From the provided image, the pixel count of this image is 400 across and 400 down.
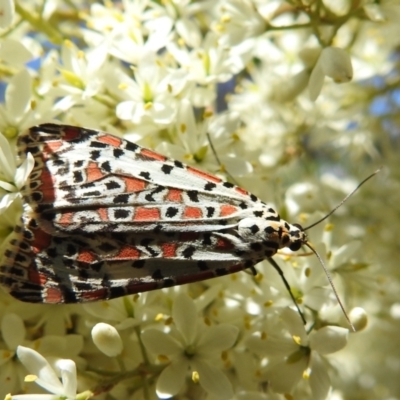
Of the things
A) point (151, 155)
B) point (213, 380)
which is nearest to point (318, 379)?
point (213, 380)

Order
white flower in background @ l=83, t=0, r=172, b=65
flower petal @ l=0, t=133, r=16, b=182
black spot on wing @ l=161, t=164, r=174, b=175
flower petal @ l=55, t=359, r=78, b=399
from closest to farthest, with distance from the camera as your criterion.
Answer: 1. flower petal @ l=55, t=359, r=78, b=399
2. flower petal @ l=0, t=133, r=16, b=182
3. black spot on wing @ l=161, t=164, r=174, b=175
4. white flower in background @ l=83, t=0, r=172, b=65

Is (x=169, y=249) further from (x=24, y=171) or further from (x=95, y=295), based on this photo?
(x=24, y=171)

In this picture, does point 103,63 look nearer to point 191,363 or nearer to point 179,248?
point 179,248

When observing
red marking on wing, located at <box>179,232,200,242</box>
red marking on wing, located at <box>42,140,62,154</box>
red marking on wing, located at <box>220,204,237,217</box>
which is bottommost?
red marking on wing, located at <box>179,232,200,242</box>

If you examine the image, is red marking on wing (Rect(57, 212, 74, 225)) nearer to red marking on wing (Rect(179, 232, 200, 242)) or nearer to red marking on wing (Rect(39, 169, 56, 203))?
red marking on wing (Rect(39, 169, 56, 203))

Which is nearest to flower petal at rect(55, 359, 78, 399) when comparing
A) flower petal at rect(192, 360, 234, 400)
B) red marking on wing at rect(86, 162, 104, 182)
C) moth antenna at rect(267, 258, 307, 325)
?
flower petal at rect(192, 360, 234, 400)

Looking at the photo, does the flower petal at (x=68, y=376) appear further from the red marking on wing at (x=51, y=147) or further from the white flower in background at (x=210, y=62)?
the white flower in background at (x=210, y=62)

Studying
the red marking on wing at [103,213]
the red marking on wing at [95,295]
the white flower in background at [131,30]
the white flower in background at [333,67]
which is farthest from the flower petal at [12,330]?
the white flower in background at [333,67]
